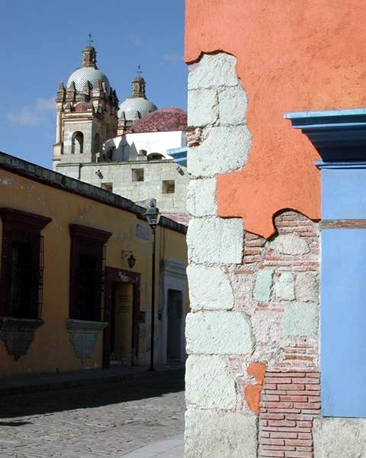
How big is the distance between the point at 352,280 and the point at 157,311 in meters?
17.6

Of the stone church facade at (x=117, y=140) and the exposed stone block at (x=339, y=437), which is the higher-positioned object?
the stone church facade at (x=117, y=140)

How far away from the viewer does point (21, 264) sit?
16703mm

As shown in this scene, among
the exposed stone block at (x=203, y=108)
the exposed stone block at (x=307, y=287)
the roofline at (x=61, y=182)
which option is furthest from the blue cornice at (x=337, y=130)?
the roofline at (x=61, y=182)

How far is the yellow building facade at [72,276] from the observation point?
1633 centimetres

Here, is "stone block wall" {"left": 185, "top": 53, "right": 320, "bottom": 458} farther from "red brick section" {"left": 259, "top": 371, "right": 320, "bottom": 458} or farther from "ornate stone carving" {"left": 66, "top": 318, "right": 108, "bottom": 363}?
"ornate stone carving" {"left": 66, "top": 318, "right": 108, "bottom": 363}

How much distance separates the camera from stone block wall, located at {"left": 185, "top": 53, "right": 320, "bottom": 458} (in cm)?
590

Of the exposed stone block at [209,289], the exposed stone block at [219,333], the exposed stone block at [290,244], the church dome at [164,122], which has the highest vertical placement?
the church dome at [164,122]

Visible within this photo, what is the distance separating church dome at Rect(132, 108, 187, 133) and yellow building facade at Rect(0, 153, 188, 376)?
22.4 m

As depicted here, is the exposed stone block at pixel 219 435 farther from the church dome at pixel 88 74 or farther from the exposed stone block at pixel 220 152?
the church dome at pixel 88 74

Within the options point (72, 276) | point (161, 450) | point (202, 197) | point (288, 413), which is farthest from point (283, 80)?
point (72, 276)

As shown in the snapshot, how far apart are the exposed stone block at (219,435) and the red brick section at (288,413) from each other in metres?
0.08

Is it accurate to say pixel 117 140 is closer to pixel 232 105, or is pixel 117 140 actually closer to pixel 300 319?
pixel 232 105

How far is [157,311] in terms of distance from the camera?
23.2 metres

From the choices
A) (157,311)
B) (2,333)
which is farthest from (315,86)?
(157,311)
